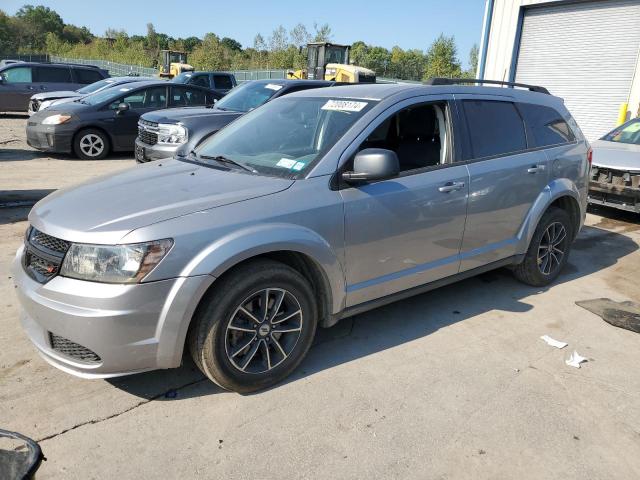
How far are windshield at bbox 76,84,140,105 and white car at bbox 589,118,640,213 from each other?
9.25 m

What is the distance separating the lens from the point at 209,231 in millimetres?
2828

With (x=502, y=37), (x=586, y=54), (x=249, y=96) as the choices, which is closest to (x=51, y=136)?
(x=249, y=96)

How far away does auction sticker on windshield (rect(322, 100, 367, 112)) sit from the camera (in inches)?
146

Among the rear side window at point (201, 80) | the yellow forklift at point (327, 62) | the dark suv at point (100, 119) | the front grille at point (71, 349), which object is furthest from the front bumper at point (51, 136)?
the yellow forklift at point (327, 62)

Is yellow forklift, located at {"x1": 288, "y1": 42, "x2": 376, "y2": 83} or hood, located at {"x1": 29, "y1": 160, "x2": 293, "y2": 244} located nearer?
hood, located at {"x1": 29, "y1": 160, "x2": 293, "y2": 244}

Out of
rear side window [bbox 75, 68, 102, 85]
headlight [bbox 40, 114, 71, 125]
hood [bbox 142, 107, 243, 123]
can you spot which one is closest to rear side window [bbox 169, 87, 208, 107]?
headlight [bbox 40, 114, 71, 125]

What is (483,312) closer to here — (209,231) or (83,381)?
(209,231)

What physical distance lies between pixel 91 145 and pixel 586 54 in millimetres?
13273

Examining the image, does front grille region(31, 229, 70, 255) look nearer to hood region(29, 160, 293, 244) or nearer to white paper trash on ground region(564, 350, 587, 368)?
hood region(29, 160, 293, 244)

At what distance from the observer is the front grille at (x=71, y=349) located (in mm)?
2792

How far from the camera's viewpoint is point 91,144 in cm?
1109

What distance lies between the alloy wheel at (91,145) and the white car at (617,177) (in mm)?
9333

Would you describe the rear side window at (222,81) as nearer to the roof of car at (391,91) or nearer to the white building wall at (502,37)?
the white building wall at (502,37)

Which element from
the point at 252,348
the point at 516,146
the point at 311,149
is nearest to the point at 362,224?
the point at 311,149
